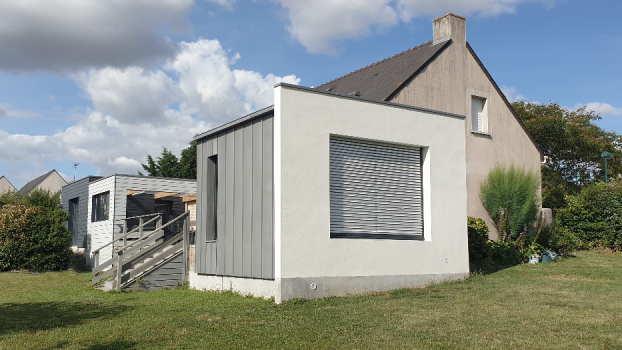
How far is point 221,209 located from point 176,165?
93.8 feet

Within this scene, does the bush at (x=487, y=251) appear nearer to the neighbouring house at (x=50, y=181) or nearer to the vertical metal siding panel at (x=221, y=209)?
the vertical metal siding panel at (x=221, y=209)

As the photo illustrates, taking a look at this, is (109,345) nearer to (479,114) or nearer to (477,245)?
(477,245)

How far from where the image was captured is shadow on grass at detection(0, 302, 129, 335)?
7.78 m

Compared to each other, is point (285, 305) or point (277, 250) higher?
point (277, 250)

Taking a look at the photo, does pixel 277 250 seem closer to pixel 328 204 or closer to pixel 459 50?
pixel 328 204

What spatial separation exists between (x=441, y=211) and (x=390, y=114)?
2.39 meters

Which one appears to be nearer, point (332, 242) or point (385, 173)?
point (332, 242)

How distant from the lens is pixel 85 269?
67.4 feet

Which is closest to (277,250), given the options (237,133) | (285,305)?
(285,305)

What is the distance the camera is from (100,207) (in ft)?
70.8

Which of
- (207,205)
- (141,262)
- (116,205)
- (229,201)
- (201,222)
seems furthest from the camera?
(116,205)

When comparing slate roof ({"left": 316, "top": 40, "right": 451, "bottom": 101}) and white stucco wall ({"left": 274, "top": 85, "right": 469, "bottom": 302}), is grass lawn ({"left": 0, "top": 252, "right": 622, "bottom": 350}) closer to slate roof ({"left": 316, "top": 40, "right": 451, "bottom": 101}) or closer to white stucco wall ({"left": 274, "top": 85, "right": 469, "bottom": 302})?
white stucco wall ({"left": 274, "top": 85, "right": 469, "bottom": 302})

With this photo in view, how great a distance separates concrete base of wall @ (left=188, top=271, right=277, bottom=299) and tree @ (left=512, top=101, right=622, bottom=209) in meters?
22.9

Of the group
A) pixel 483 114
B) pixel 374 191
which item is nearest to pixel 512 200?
pixel 483 114
